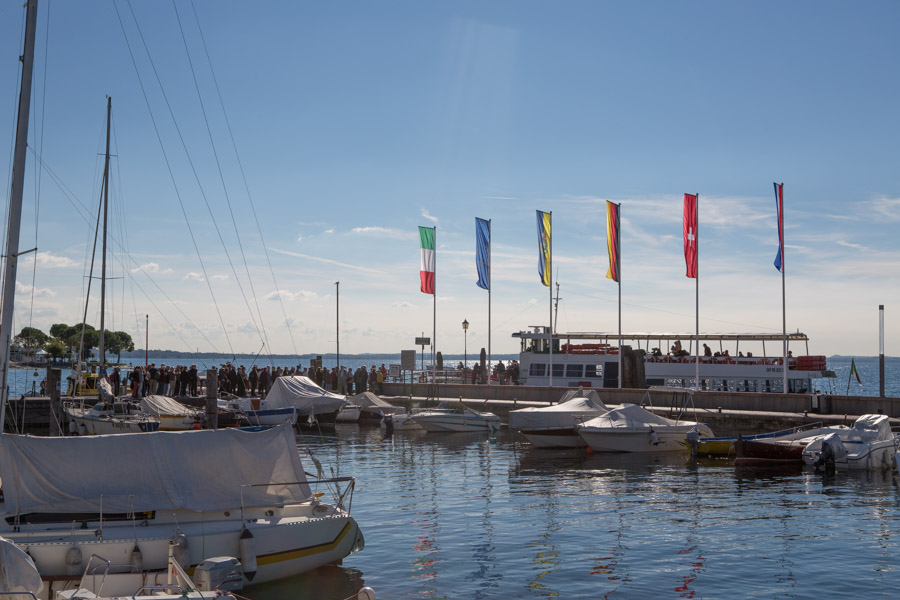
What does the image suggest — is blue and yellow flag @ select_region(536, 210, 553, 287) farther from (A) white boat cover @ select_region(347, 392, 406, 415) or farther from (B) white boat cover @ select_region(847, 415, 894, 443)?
(B) white boat cover @ select_region(847, 415, 894, 443)

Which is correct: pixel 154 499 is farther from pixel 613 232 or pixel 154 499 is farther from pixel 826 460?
pixel 613 232

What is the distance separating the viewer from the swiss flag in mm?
44031

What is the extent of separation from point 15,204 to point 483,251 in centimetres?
3884

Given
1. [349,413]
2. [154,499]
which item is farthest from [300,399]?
[154,499]

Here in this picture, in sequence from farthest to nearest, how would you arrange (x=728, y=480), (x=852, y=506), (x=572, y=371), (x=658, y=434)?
(x=572, y=371)
(x=658, y=434)
(x=728, y=480)
(x=852, y=506)

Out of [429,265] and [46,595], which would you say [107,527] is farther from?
[429,265]

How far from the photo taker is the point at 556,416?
37.9 m

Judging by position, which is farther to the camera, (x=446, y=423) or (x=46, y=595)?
(x=446, y=423)

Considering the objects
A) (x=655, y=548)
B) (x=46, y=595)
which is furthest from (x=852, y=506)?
(x=46, y=595)

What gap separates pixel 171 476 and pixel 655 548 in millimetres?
10560

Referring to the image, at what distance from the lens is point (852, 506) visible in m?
23.8

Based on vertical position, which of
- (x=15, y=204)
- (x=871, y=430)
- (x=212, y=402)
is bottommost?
(x=871, y=430)

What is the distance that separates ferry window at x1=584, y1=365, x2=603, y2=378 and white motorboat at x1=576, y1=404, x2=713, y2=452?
57.0 feet

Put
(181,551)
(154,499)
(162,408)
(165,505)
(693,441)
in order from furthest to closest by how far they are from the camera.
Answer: (162,408) < (693,441) < (154,499) < (165,505) < (181,551)
